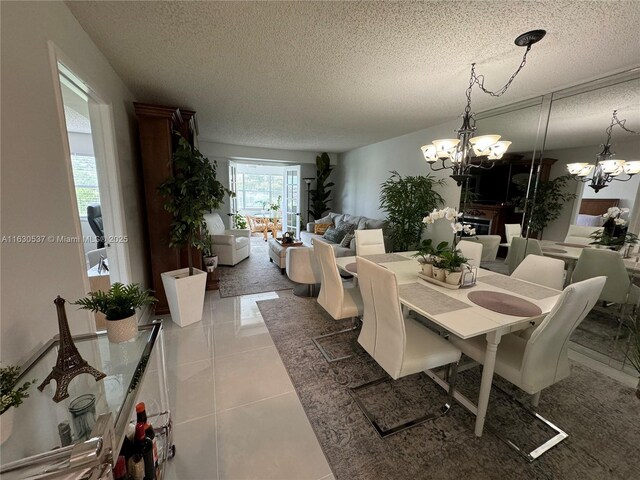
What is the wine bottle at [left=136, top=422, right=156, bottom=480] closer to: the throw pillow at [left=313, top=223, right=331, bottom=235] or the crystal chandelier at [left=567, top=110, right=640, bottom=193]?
the crystal chandelier at [left=567, top=110, right=640, bottom=193]

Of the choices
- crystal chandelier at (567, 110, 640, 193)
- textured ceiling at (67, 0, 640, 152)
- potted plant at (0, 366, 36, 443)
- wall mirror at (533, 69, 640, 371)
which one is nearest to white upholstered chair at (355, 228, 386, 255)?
textured ceiling at (67, 0, 640, 152)

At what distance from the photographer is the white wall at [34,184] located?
3.23 ft

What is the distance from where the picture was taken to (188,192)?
265cm

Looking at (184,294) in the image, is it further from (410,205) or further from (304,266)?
(410,205)

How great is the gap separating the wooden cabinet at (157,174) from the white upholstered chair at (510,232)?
404 cm

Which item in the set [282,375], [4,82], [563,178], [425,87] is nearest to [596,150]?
[563,178]

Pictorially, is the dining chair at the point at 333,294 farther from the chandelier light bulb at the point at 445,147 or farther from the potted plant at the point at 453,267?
the chandelier light bulb at the point at 445,147

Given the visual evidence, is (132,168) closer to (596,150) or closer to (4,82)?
(4,82)

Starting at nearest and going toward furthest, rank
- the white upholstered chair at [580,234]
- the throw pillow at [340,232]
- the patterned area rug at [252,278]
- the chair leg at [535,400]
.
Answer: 1. the chair leg at [535,400]
2. the white upholstered chair at [580,234]
3. the patterned area rug at [252,278]
4. the throw pillow at [340,232]

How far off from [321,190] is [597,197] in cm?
521

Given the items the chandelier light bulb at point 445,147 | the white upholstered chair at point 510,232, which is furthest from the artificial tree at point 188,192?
the white upholstered chair at point 510,232

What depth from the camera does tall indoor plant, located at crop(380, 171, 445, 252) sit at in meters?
3.94

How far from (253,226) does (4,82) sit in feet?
24.5

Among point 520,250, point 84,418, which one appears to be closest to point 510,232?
point 520,250
